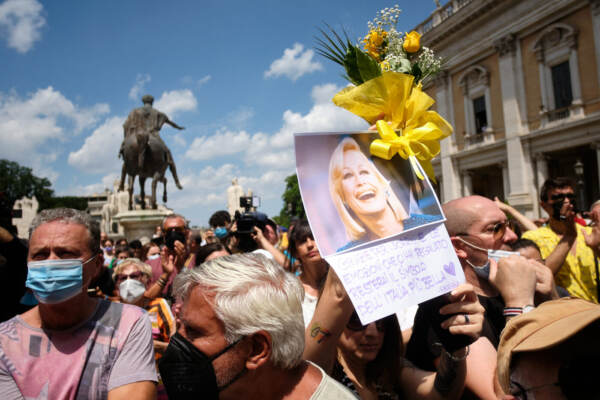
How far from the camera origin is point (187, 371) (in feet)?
4.96

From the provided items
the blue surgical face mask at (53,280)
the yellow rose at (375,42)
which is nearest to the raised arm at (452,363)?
the yellow rose at (375,42)

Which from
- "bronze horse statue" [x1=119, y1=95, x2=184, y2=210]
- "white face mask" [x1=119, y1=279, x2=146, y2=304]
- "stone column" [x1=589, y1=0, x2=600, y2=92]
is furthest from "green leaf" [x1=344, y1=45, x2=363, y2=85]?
"stone column" [x1=589, y1=0, x2=600, y2=92]

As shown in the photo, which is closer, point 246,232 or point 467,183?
point 246,232

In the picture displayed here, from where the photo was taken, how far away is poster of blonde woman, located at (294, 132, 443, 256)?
138 centimetres

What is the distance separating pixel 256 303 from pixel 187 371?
1.23ft

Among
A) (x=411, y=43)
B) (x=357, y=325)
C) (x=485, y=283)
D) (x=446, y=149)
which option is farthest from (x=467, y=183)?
Answer: (x=411, y=43)

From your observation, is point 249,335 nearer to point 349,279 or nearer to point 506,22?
point 349,279

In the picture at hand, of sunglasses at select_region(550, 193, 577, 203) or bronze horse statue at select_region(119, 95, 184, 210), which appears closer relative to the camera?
sunglasses at select_region(550, 193, 577, 203)

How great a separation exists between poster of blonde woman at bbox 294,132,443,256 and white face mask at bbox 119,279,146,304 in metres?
3.01

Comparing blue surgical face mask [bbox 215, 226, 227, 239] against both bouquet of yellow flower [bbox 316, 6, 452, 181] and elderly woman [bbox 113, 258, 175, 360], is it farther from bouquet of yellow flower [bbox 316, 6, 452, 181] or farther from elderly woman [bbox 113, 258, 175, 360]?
bouquet of yellow flower [bbox 316, 6, 452, 181]

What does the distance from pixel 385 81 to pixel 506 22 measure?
1014 inches

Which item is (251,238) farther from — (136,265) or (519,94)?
(519,94)

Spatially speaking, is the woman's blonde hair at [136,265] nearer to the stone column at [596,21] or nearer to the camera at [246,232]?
the camera at [246,232]

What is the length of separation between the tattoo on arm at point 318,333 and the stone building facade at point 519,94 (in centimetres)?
2028
